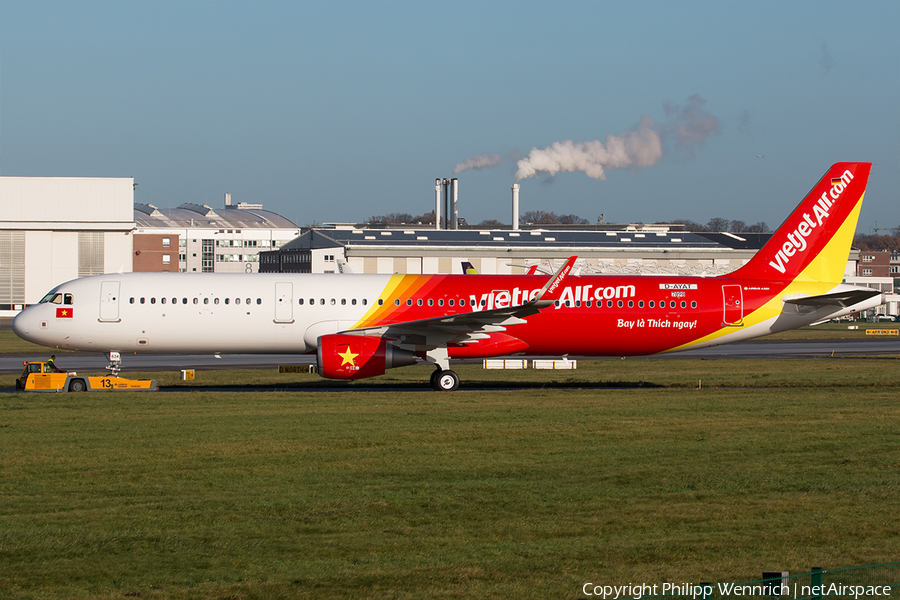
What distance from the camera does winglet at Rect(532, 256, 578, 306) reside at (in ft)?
99.7

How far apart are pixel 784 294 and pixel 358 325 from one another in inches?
605

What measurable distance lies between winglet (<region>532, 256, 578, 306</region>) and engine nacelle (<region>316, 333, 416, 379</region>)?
490 centimetres

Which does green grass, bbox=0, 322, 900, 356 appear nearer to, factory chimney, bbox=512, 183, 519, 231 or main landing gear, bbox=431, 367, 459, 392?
main landing gear, bbox=431, 367, 459, 392

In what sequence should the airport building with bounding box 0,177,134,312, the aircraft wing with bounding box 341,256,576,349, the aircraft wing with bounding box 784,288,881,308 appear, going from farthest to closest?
the airport building with bounding box 0,177,134,312 < the aircraft wing with bounding box 784,288,881,308 < the aircraft wing with bounding box 341,256,576,349

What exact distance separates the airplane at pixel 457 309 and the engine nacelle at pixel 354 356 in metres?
0.04

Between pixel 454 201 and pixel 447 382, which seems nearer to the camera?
pixel 447 382

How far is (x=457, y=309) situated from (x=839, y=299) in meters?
13.5

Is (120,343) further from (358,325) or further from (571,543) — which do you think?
(571,543)

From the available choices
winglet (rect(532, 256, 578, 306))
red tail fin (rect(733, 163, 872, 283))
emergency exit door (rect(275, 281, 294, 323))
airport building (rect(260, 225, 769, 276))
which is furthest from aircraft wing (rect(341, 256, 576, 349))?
airport building (rect(260, 225, 769, 276))

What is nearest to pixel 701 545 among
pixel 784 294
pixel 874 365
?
pixel 784 294

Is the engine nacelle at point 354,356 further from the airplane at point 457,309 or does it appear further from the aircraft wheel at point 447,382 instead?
the aircraft wheel at point 447,382

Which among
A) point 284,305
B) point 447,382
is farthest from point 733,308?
point 284,305

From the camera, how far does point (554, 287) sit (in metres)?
32.6

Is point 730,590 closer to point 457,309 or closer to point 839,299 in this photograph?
point 457,309
